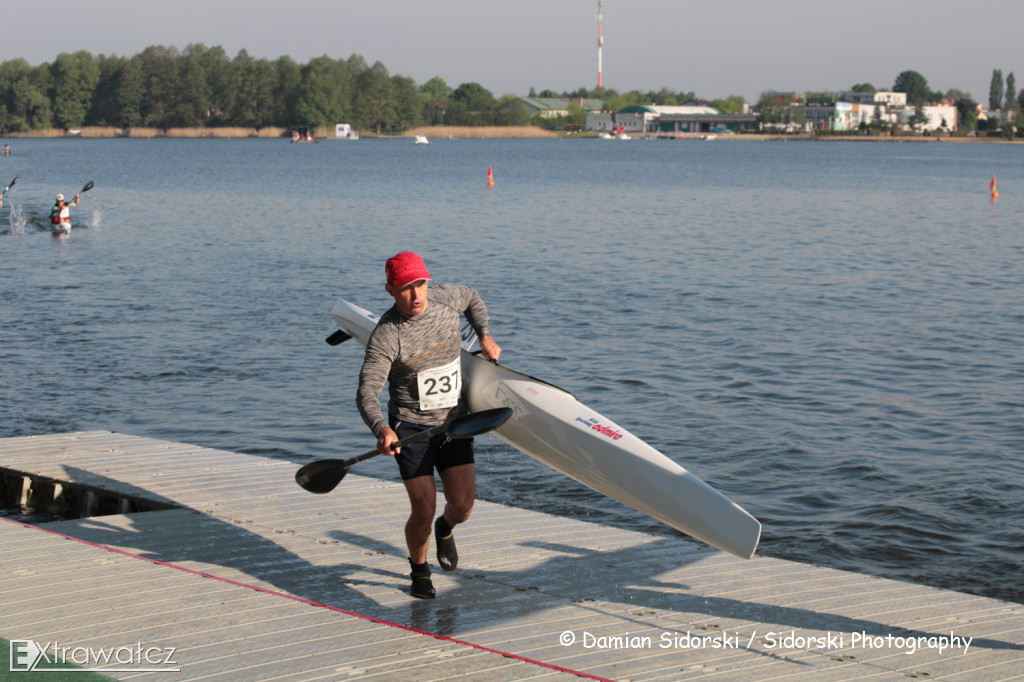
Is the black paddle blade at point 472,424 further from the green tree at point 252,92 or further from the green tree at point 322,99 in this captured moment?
the green tree at point 252,92

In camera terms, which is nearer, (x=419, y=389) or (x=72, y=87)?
(x=419, y=389)

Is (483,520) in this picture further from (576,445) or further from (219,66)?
(219,66)

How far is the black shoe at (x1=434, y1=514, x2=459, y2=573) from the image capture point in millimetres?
6176

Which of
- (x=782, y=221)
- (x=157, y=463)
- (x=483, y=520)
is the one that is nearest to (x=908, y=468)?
(x=483, y=520)

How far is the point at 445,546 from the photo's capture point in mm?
6215

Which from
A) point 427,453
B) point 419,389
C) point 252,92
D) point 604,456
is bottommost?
point 604,456

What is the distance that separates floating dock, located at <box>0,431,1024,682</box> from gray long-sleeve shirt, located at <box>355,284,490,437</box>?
1.16 m

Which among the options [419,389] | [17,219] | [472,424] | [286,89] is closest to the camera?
[472,424]

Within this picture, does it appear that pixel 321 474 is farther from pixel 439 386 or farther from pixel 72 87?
pixel 72 87

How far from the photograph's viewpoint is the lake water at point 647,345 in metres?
10.4

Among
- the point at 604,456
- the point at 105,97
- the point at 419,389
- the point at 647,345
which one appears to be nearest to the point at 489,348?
the point at 419,389

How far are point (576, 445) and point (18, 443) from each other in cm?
615

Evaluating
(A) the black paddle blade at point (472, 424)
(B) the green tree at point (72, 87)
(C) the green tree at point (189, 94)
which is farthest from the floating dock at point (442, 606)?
(B) the green tree at point (72, 87)

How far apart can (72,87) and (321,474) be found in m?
198
